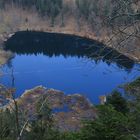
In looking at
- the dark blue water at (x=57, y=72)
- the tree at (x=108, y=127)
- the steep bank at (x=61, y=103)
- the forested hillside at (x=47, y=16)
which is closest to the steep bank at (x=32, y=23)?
the forested hillside at (x=47, y=16)

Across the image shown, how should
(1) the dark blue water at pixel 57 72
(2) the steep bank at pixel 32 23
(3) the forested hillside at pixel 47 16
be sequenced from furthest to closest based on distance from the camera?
(3) the forested hillside at pixel 47 16
(2) the steep bank at pixel 32 23
(1) the dark blue water at pixel 57 72

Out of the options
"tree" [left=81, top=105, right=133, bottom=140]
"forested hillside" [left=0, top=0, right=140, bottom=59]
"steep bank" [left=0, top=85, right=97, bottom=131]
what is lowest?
"steep bank" [left=0, top=85, right=97, bottom=131]

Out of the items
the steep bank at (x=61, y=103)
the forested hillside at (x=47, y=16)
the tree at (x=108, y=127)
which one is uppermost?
the tree at (x=108, y=127)

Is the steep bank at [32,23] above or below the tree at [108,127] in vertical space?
below

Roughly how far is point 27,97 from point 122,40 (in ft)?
190

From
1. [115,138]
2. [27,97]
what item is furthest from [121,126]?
[27,97]

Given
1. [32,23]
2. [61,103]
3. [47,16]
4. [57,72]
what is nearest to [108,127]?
[61,103]

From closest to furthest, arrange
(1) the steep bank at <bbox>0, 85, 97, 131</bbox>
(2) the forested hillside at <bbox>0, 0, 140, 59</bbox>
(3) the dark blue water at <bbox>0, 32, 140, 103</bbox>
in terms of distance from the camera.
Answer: (1) the steep bank at <bbox>0, 85, 97, 131</bbox>, (3) the dark blue water at <bbox>0, 32, 140, 103</bbox>, (2) the forested hillside at <bbox>0, 0, 140, 59</bbox>

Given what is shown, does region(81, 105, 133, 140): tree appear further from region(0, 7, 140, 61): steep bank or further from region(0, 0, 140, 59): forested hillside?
region(0, 7, 140, 61): steep bank

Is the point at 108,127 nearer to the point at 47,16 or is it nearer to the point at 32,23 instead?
the point at 32,23

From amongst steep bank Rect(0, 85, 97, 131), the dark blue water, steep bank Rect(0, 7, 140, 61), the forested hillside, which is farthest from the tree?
steep bank Rect(0, 7, 140, 61)

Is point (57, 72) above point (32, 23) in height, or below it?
above

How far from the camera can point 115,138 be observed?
776cm

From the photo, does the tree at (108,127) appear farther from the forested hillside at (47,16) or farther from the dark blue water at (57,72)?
the forested hillside at (47,16)
